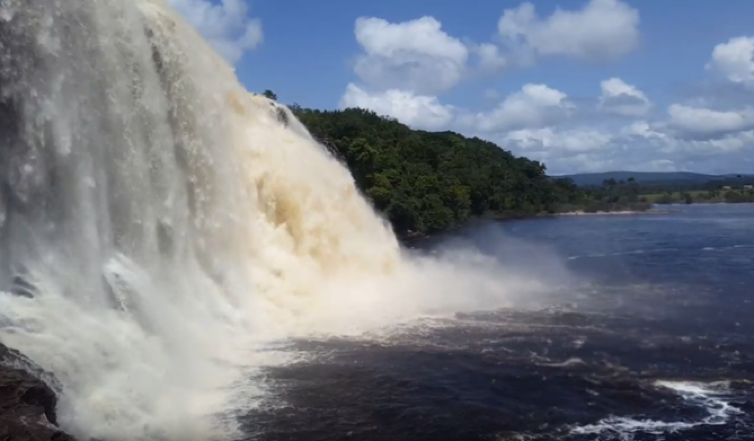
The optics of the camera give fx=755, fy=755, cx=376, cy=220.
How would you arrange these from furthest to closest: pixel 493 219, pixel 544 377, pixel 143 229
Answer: pixel 493 219 < pixel 143 229 < pixel 544 377

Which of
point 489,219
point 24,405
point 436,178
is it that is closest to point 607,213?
point 489,219

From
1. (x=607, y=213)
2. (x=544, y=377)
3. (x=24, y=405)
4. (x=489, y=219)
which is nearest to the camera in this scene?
(x=24, y=405)

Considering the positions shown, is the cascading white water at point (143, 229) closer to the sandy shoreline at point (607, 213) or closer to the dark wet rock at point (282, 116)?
the dark wet rock at point (282, 116)

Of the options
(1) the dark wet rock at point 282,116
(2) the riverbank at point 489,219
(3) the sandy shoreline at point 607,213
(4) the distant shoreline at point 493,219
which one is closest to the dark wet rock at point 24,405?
(1) the dark wet rock at point 282,116

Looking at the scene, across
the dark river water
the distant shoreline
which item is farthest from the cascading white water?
the distant shoreline

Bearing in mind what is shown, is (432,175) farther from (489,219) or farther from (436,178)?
(489,219)

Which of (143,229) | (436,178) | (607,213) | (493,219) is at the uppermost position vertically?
(436,178)

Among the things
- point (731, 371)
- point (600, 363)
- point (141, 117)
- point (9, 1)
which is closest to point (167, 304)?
point (141, 117)

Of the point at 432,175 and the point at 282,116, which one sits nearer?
the point at 282,116
